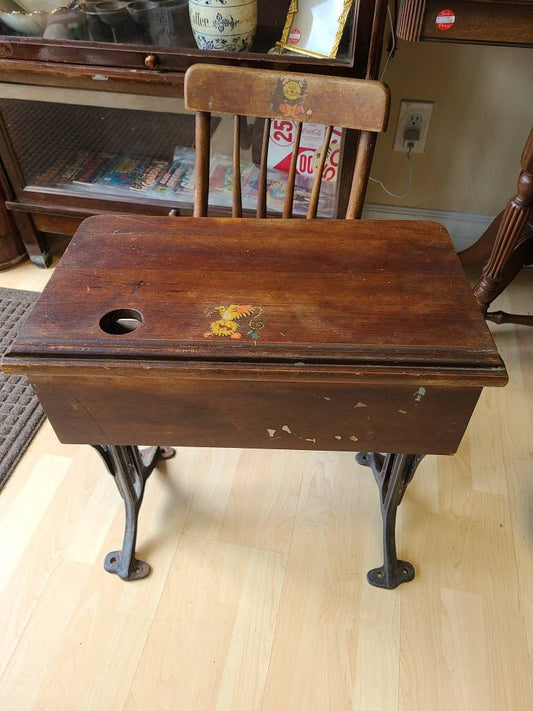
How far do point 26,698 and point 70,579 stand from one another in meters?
0.22

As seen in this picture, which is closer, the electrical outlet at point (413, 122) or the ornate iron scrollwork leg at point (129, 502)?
the ornate iron scrollwork leg at point (129, 502)

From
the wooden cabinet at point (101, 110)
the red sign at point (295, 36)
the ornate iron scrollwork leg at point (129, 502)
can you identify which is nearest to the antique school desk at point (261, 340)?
the ornate iron scrollwork leg at point (129, 502)

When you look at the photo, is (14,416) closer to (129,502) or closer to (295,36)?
(129,502)

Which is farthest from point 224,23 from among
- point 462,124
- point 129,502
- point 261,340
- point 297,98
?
point 129,502

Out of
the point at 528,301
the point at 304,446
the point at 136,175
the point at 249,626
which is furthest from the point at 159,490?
the point at 528,301

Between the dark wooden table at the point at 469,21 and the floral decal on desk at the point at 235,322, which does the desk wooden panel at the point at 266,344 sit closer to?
the floral decal on desk at the point at 235,322

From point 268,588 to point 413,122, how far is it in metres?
1.35

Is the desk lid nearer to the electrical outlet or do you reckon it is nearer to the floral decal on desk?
the floral decal on desk

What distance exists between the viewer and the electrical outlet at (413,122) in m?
1.59

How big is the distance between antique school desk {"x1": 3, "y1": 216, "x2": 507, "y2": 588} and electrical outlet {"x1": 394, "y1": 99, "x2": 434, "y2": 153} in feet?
2.78

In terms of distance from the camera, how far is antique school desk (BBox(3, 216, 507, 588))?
72cm

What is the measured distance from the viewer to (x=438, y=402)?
30.1 inches

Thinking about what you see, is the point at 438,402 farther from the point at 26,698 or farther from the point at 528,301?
the point at 528,301

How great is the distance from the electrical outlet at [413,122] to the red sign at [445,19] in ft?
1.85
